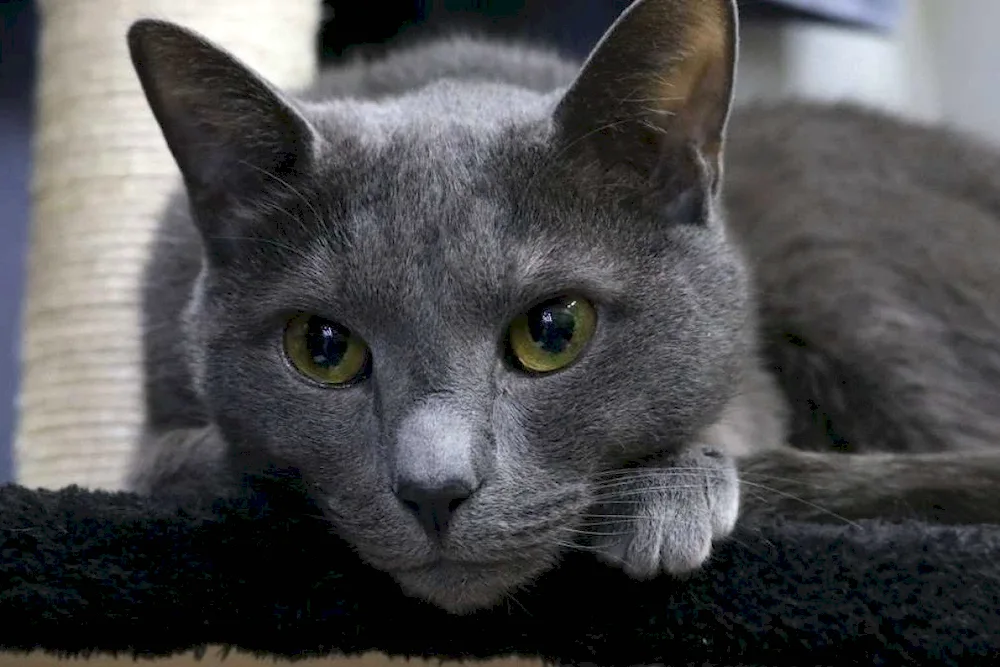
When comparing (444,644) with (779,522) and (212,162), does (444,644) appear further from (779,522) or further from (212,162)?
(212,162)

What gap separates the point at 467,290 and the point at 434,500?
17cm

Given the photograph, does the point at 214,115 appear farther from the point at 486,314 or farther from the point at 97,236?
the point at 97,236

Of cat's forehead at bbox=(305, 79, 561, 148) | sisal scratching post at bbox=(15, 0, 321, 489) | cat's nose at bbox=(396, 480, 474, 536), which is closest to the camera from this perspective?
cat's nose at bbox=(396, 480, 474, 536)

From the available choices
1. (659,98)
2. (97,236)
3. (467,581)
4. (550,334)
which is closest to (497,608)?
(467,581)

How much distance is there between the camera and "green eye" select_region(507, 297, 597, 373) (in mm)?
892

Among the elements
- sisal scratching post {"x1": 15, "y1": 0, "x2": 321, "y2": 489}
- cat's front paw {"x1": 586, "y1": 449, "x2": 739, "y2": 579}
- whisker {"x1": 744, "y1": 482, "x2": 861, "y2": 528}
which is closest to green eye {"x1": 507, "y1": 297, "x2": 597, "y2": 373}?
cat's front paw {"x1": 586, "y1": 449, "x2": 739, "y2": 579}

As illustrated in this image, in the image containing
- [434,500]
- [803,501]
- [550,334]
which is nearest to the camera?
[434,500]

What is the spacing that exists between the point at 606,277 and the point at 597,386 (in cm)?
9

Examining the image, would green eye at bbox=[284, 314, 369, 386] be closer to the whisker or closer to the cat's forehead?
the cat's forehead

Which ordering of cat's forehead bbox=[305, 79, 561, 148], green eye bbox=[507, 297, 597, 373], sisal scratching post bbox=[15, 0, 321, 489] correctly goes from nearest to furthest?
1. green eye bbox=[507, 297, 597, 373]
2. cat's forehead bbox=[305, 79, 561, 148]
3. sisal scratching post bbox=[15, 0, 321, 489]

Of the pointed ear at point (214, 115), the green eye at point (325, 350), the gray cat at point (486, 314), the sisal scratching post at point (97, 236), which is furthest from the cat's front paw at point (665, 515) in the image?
the sisal scratching post at point (97, 236)

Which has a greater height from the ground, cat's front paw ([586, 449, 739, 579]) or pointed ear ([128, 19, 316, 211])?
pointed ear ([128, 19, 316, 211])

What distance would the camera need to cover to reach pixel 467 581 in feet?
2.74

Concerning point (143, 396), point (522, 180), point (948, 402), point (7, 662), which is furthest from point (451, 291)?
point (948, 402)
